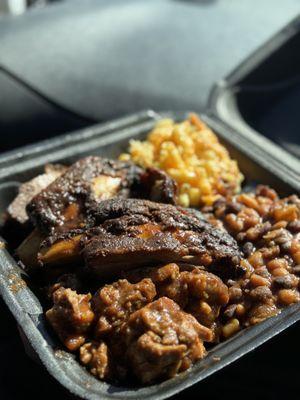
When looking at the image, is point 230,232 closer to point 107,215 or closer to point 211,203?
point 211,203

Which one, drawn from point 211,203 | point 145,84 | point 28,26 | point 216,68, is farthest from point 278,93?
point 28,26

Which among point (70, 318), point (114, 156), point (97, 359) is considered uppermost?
point (114, 156)

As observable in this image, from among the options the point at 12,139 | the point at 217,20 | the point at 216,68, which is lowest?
the point at 12,139

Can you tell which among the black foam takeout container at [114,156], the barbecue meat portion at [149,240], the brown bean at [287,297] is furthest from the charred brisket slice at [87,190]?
the brown bean at [287,297]

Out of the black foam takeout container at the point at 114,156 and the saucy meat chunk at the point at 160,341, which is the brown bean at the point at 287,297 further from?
the saucy meat chunk at the point at 160,341

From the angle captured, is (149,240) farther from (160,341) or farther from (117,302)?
(160,341)

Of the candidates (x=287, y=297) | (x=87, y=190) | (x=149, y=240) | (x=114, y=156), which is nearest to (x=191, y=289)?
(x=149, y=240)
